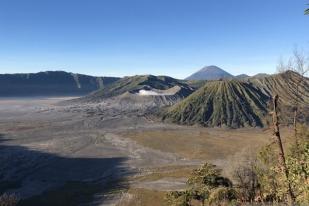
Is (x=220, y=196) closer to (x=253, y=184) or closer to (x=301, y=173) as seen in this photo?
(x=253, y=184)

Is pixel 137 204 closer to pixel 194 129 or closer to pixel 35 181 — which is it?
pixel 35 181

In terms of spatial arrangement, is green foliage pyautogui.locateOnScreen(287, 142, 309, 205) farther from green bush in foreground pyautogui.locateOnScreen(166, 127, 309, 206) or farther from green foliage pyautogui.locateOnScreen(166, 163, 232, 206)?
green foliage pyautogui.locateOnScreen(166, 163, 232, 206)

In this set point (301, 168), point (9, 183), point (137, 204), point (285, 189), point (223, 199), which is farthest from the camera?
point (9, 183)

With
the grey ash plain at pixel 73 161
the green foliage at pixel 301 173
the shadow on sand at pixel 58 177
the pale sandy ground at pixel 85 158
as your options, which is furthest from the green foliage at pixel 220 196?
the shadow on sand at pixel 58 177

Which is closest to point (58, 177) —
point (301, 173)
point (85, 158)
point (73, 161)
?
point (73, 161)

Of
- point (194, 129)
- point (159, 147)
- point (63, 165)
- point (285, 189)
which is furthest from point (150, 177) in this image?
point (194, 129)

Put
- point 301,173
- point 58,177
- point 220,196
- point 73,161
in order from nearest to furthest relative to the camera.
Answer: point 301,173, point 220,196, point 58,177, point 73,161

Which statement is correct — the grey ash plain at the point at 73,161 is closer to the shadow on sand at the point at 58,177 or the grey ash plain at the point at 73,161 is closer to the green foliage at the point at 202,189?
the shadow on sand at the point at 58,177

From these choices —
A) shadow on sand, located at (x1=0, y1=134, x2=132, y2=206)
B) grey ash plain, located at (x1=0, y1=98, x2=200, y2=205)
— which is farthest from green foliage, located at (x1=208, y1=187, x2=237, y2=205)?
shadow on sand, located at (x1=0, y1=134, x2=132, y2=206)
